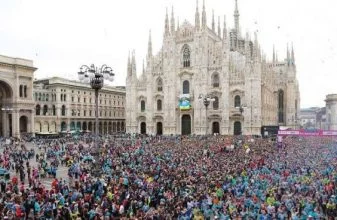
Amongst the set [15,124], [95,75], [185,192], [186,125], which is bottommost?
[185,192]

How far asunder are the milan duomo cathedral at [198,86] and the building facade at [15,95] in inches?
673

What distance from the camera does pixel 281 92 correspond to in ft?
268

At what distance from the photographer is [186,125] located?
210ft

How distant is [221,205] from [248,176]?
6.43 meters

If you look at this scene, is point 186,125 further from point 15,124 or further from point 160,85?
point 15,124

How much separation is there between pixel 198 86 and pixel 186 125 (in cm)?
703

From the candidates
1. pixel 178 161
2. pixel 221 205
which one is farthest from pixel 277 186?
pixel 178 161

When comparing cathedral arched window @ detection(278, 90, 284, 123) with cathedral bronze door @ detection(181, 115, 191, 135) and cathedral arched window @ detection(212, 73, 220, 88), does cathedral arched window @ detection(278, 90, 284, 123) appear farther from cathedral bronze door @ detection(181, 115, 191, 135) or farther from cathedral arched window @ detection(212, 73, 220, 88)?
cathedral bronze door @ detection(181, 115, 191, 135)

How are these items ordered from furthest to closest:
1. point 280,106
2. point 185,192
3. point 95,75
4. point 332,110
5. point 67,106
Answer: point 332,110
point 280,106
point 67,106
point 95,75
point 185,192

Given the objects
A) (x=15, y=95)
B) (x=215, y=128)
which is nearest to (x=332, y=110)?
(x=215, y=128)

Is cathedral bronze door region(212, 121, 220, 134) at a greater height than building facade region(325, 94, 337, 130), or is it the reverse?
building facade region(325, 94, 337, 130)

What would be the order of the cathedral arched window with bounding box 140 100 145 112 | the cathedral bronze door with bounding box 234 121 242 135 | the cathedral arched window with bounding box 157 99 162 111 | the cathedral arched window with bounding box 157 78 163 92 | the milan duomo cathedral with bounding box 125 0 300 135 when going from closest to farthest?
the milan duomo cathedral with bounding box 125 0 300 135, the cathedral bronze door with bounding box 234 121 242 135, the cathedral arched window with bounding box 157 78 163 92, the cathedral arched window with bounding box 157 99 162 111, the cathedral arched window with bounding box 140 100 145 112

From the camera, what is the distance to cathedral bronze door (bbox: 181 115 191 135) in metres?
63.8

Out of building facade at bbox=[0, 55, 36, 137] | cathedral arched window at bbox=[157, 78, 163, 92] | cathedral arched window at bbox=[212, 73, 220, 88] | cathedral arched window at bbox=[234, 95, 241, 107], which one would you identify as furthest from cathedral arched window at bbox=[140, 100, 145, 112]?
building facade at bbox=[0, 55, 36, 137]
